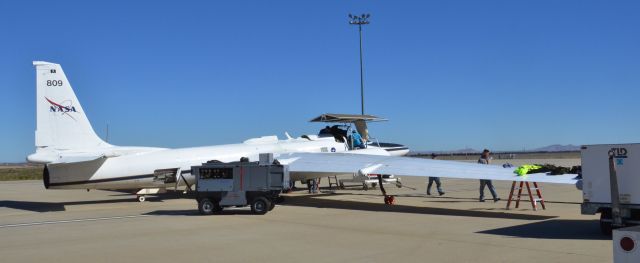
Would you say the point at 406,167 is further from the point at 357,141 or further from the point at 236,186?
the point at 357,141

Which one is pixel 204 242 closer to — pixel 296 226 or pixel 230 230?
pixel 230 230

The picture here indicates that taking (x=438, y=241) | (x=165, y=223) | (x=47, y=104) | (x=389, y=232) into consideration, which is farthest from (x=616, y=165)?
(x=47, y=104)

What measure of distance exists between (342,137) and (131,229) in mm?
14325

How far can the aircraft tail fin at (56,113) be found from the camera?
63.7 feet

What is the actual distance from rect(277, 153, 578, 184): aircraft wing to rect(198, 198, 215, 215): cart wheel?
13.8ft

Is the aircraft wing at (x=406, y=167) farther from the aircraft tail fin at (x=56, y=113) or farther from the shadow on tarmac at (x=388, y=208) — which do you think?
the aircraft tail fin at (x=56, y=113)

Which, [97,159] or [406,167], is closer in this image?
[406,167]

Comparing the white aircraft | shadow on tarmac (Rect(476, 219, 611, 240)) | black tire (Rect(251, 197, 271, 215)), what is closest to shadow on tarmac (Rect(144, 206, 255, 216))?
black tire (Rect(251, 197, 271, 215))

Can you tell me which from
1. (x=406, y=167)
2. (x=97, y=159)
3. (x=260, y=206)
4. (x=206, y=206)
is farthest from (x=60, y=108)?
(x=406, y=167)

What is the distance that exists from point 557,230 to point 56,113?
1663 cm

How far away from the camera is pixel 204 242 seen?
11086 mm

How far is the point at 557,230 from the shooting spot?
11.9 m

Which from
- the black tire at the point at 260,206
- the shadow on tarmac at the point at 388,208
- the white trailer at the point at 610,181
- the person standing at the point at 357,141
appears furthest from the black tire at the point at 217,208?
the person standing at the point at 357,141

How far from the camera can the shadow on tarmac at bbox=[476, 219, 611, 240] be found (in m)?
11.0
